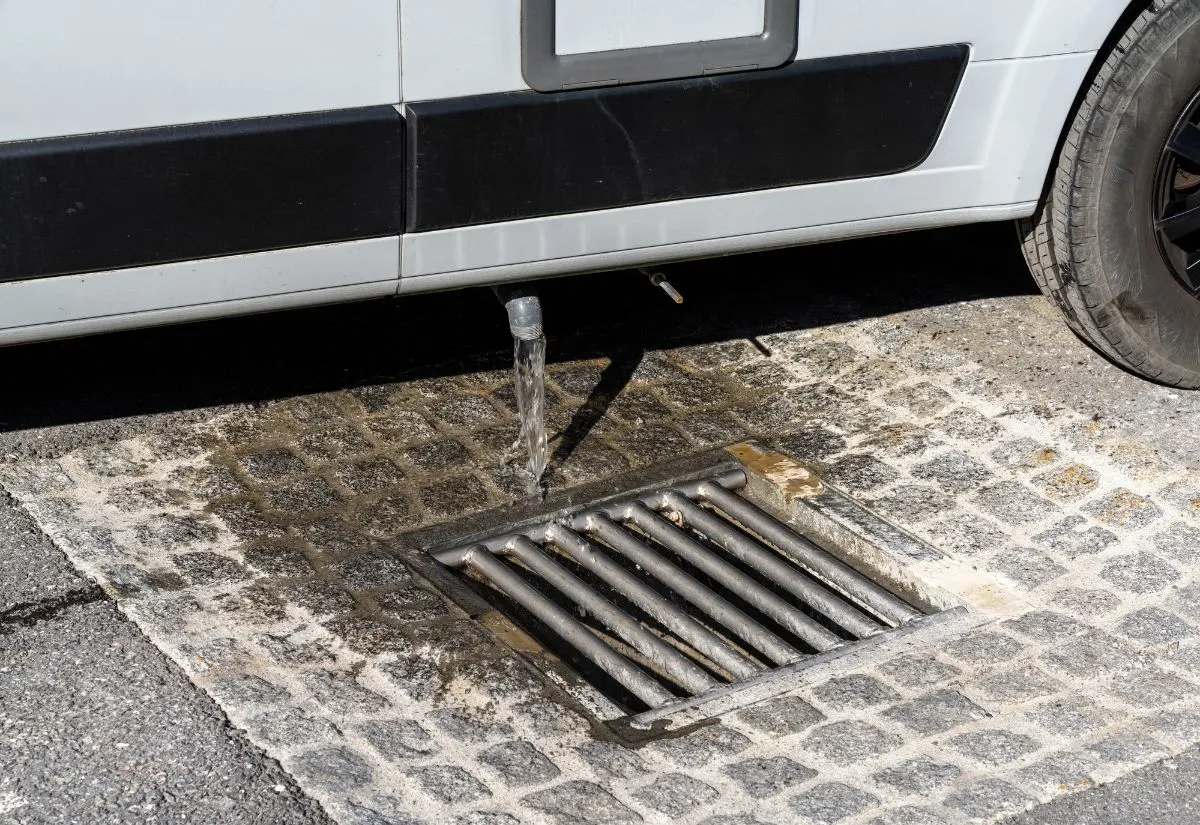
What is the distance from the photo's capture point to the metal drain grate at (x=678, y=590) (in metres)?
2.93

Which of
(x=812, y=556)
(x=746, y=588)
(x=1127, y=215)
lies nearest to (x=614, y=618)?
(x=746, y=588)

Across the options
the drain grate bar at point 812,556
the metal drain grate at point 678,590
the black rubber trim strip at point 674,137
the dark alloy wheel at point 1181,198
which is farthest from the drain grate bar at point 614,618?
the dark alloy wheel at point 1181,198

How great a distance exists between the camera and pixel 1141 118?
341cm

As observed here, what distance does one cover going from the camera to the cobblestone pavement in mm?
2514

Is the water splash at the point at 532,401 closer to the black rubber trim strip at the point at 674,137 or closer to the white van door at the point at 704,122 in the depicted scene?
the white van door at the point at 704,122

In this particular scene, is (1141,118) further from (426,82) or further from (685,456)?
(426,82)

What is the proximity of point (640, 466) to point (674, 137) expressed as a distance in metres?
0.83

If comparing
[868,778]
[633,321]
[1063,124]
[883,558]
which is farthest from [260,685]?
[1063,124]

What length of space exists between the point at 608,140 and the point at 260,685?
3.93 ft

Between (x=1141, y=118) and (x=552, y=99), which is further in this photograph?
(x=1141, y=118)

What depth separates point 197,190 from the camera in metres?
2.73

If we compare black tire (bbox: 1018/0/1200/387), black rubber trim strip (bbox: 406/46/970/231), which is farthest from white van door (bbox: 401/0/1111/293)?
black tire (bbox: 1018/0/1200/387)

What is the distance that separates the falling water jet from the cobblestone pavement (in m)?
0.08

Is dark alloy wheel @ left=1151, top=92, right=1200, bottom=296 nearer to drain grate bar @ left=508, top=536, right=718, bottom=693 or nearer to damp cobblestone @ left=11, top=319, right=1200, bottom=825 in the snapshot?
damp cobblestone @ left=11, top=319, right=1200, bottom=825
